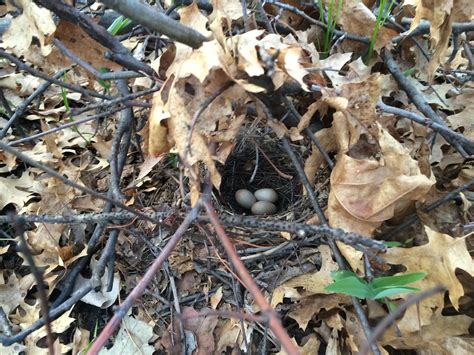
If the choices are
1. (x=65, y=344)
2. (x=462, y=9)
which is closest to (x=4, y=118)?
(x=65, y=344)

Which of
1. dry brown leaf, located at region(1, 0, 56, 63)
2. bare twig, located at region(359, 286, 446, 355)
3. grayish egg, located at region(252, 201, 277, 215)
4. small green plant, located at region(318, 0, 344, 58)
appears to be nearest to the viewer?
bare twig, located at region(359, 286, 446, 355)

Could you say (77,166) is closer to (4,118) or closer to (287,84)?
(4,118)

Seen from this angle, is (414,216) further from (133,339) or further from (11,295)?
(11,295)

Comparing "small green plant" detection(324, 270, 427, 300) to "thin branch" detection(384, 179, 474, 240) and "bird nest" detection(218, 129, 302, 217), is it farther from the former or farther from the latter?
"bird nest" detection(218, 129, 302, 217)

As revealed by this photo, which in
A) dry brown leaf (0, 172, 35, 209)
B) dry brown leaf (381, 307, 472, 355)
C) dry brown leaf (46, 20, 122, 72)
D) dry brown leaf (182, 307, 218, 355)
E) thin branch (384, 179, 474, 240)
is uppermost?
dry brown leaf (46, 20, 122, 72)

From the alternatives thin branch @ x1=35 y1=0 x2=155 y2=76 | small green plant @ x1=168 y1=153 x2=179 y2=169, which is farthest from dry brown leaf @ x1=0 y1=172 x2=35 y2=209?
thin branch @ x1=35 y1=0 x2=155 y2=76

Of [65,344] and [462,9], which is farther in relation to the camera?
[65,344]

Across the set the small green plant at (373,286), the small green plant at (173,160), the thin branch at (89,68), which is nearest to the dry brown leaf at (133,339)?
the small green plant at (173,160)
